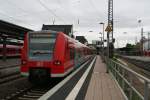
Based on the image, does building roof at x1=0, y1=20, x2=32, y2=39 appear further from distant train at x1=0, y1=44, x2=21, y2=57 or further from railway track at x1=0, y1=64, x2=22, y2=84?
distant train at x1=0, y1=44, x2=21, y2=57

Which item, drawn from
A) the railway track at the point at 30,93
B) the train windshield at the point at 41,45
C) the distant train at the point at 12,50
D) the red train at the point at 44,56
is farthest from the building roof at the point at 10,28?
the distant train at the point at 12,50

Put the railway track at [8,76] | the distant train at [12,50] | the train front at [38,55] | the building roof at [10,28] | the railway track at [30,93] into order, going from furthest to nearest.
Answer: the distant train at [12,50] < the building roof at [10,28] < the railway track at [8,76] < the train front at [38,55] < the railway track at [30,93]

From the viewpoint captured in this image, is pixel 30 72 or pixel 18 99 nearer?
pixel 18 99

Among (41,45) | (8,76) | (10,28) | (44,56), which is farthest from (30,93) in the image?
(10,28)

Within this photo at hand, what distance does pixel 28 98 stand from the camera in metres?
12.3

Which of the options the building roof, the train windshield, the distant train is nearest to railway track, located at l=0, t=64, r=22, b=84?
the train windshield

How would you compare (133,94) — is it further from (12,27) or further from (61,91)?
(12,27)

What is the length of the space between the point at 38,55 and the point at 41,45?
56cm

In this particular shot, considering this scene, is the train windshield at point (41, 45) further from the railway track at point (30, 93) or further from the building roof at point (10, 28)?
the building roof at point (10, 28)

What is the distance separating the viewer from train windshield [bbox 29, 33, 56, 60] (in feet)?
50.9

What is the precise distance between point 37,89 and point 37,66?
39.6 inches

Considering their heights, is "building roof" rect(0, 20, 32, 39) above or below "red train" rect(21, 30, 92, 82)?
above

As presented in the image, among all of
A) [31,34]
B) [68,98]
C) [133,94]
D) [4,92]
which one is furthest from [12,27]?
[133,94]

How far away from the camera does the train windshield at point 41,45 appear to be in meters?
15.5
